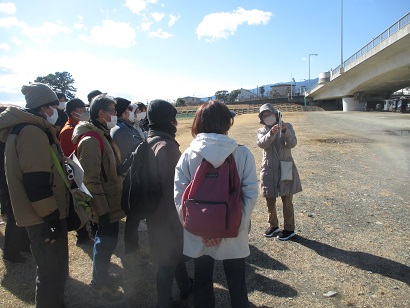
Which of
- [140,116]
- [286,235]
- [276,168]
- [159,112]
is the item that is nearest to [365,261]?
[286,235]

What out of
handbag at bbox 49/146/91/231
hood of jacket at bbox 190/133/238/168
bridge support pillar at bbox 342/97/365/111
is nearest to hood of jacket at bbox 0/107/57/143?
handbag at bbox 49/146/91/231

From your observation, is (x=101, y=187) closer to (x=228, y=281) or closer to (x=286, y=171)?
(x=228, y=281)

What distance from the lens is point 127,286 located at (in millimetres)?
3238

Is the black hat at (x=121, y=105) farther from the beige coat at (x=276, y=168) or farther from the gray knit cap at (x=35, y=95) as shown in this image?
the beige coat at (x=276, y=168)

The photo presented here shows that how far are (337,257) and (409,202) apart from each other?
9.06 ft

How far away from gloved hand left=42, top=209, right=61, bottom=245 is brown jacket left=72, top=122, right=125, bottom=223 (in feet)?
1.37

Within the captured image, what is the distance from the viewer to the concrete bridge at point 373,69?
2245 centimetres

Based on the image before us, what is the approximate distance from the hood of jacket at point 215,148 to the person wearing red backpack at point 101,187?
4.01 feet

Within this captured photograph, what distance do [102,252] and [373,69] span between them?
116 ft

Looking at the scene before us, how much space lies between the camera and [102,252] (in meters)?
2.95

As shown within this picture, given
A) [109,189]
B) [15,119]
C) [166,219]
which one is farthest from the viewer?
[109,189]

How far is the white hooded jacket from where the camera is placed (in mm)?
2080

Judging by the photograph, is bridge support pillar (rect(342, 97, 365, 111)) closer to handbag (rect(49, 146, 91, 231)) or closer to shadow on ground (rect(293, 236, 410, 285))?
shadow on ground (rect(293, 236, 410, 285))

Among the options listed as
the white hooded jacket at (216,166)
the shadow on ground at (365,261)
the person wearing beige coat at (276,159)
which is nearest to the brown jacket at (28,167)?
the white hooded jacket at (216,166)
